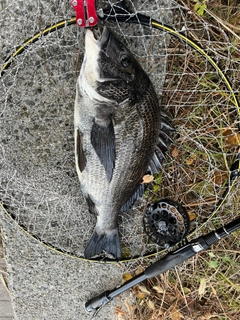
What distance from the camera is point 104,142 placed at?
1715 millimetres

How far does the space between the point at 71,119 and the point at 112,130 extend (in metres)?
0.50

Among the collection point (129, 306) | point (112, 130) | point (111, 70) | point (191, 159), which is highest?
point (111, 70)

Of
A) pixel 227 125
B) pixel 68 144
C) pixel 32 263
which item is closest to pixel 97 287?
pixel 32 263

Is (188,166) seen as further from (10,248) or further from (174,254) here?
(10,248)

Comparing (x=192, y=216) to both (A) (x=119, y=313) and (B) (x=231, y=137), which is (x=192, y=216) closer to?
(B) (x=231, y=137)

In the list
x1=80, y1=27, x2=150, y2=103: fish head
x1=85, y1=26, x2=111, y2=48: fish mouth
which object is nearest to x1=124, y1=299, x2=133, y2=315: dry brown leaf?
x1=80, y1=27, x2=150, y2=103: fish head

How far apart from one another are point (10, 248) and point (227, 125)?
63.2 inches

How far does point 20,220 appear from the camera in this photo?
222 cm

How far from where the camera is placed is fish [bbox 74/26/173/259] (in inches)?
62.1

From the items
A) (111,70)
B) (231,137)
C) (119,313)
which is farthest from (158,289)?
(111,70)

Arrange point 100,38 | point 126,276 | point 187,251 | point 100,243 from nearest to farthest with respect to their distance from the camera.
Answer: point 100,38 → point 187,251 → point 100,243 → point 126,276

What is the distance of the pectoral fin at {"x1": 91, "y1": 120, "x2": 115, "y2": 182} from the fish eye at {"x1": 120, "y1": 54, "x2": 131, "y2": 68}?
27 centimetres

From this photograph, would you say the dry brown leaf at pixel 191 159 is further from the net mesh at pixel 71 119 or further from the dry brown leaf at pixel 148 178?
the dry brown leaf at pixel 148 178

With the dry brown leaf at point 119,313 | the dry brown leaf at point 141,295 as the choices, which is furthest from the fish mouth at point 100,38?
the dry brown leaf at point 119,313
